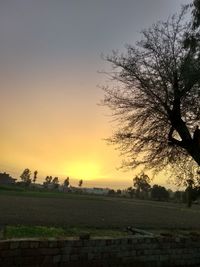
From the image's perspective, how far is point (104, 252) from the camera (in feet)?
35.1

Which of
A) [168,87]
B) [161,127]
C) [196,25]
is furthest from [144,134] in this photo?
[196,25]

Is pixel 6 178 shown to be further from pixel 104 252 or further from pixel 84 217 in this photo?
pixel 104 252

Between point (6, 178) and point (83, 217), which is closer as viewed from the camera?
point (83, 217)

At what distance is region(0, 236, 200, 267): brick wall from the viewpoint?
9.59m

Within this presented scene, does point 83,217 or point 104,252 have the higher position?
point 83,217

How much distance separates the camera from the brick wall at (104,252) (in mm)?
9586

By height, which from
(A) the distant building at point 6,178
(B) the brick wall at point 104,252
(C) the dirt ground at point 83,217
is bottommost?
(B) the brick wall at point 104,252

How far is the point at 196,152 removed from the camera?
16406 millimetres

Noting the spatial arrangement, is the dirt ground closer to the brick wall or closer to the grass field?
the grass field

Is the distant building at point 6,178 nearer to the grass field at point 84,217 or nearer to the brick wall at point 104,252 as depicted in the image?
the grass field at point 84,217

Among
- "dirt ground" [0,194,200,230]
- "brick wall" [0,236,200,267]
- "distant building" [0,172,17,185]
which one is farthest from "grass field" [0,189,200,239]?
"distant building" [0,172,17,185]

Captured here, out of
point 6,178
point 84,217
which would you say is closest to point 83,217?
point 84,217

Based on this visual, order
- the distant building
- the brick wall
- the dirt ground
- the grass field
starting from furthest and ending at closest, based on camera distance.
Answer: the distant building → the dirt ground → the grass field → the brick wall

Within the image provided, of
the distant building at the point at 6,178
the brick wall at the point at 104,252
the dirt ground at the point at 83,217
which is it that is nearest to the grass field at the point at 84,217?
the dirt ground at the point at 83,217
